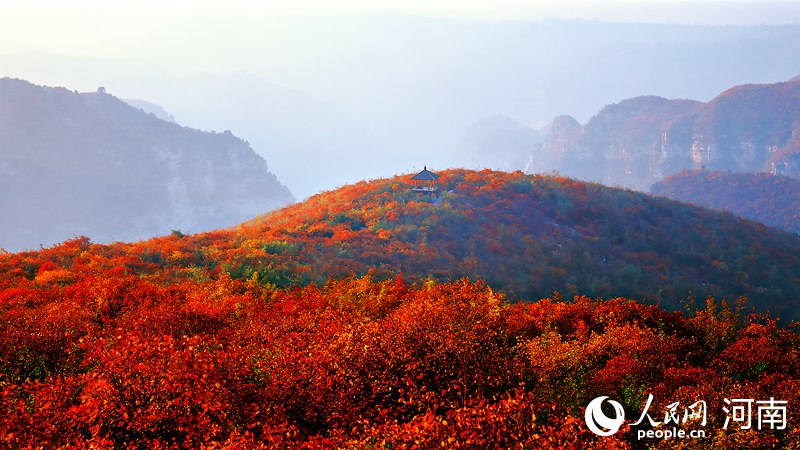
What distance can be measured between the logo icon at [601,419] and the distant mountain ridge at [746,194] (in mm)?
112968

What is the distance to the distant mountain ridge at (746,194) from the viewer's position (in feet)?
384

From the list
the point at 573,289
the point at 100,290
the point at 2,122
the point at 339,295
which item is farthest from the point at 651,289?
the point at 2,122

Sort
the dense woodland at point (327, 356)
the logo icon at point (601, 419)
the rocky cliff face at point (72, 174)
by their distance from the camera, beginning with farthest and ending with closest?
the rocky cliff face at point (72, 174) < the logo icon at point (601, 419) < the dense woodland at point (327, 356)

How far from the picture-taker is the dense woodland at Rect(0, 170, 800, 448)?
9.55 meters

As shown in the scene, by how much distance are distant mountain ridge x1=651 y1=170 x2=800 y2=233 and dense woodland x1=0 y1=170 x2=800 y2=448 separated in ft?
332

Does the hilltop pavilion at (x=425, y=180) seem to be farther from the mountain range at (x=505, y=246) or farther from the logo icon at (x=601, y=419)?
the logo icon at (x=601, y=419)

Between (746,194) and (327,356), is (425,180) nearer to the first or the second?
(327,356)

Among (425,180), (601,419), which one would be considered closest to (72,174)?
(425,180)

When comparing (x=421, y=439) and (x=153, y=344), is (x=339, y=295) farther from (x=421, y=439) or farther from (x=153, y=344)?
(x=421, y=439)

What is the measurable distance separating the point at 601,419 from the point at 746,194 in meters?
137

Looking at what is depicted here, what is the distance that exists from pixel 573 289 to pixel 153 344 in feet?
93.0
